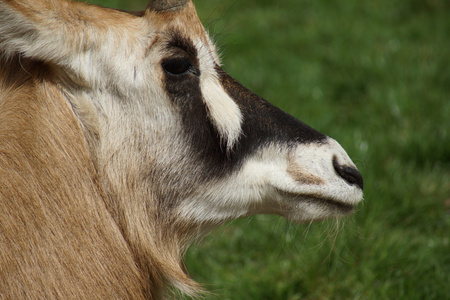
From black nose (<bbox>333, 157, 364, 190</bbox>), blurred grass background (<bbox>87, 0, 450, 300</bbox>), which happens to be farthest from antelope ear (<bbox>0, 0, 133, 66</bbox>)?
black nose (<bbox>333, 157, 364, 190</bbox>)

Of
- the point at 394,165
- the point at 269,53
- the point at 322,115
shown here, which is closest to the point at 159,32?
the point at 394,165

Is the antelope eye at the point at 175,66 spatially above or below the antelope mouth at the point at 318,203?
above

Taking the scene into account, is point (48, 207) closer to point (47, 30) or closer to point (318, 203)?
point (47, 30)

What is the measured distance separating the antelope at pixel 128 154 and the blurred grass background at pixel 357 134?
57cm

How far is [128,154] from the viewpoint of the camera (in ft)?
7.88

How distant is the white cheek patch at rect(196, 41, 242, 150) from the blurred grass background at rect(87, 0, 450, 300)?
0.60 metres

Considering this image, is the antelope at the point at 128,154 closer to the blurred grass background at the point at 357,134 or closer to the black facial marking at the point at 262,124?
the black facial marking at the point at 262,124

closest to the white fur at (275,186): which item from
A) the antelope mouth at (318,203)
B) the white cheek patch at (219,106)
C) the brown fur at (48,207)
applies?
the antelope mouth at (318,203)

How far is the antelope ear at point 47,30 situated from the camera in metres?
2.16

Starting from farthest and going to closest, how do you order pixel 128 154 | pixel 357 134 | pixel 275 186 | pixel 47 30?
1. pixel 357 134
2. pixel 275 186
3. pixel 128 154
4. pixel 47 30

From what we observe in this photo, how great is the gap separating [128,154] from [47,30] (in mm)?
579

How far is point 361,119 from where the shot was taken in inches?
221

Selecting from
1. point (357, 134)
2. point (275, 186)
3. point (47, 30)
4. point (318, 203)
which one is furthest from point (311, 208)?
point (357, 134)

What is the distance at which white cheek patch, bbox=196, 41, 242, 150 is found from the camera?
2.46 metres
